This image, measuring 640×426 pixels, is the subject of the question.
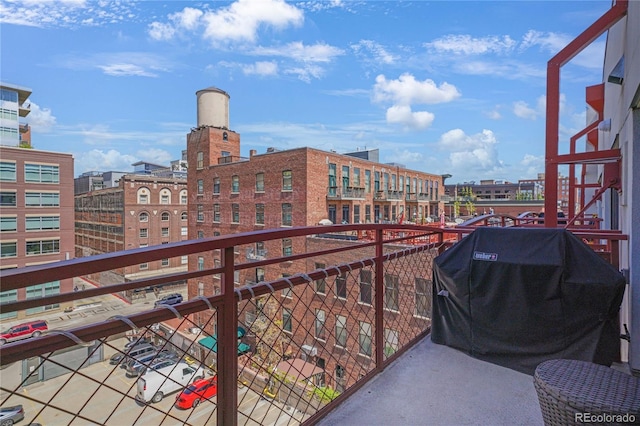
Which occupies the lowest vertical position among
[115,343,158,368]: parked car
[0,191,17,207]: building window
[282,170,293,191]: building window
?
[115,343,158,368]: parked car

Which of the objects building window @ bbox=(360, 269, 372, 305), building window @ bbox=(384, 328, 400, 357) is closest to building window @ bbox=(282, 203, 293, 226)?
building window @ bbox=(360, 269, 372, 305)

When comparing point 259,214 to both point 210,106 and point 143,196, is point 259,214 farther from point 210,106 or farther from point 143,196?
point 143,196

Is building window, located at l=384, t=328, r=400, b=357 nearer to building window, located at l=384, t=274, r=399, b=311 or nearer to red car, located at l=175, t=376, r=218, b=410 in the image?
building window, located at l=384, t=274, r=399, b=311

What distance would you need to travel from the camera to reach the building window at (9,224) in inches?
803

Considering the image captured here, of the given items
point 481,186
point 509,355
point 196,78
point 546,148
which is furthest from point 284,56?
point 481,186

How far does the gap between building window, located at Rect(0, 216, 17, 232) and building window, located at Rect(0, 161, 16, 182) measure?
2.37 m

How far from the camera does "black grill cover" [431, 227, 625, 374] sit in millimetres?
2271

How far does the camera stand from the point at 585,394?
4.40 ft

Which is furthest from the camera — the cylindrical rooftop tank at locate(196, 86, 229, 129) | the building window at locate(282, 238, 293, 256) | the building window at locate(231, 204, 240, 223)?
the cylindrical rooftop tank at locate(196, 86, 229, 129)

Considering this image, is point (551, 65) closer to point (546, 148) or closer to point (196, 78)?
point (546, 148)

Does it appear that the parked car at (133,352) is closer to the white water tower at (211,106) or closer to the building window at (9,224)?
the building window at (9,224)

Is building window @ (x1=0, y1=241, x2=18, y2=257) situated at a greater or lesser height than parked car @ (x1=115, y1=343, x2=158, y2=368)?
lesser

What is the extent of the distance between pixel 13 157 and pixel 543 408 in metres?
27.3

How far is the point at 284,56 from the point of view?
26.6 metres
